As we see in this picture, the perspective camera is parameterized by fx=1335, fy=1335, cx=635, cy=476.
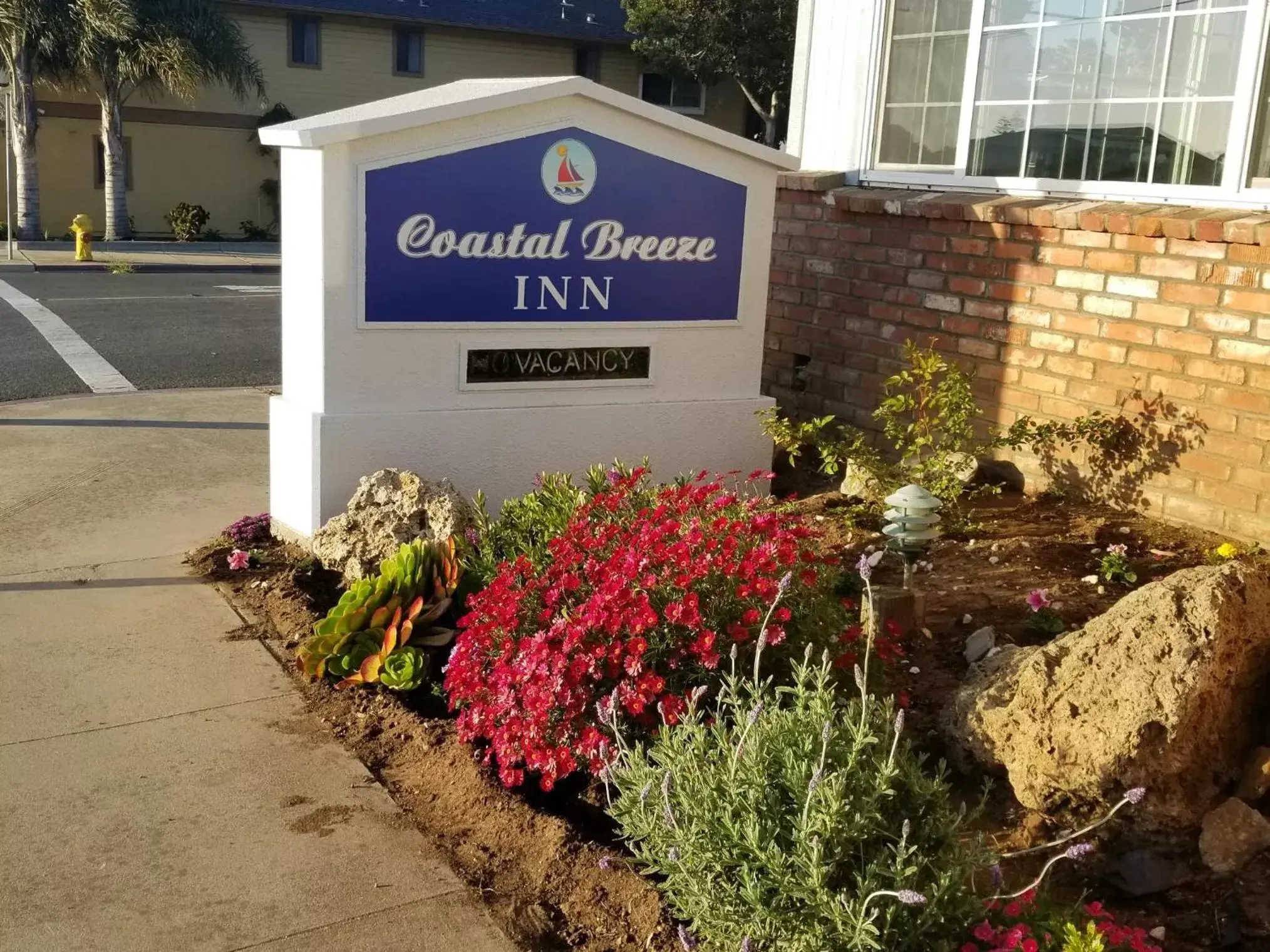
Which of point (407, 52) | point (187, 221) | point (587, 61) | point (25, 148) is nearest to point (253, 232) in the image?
point (187, 221)

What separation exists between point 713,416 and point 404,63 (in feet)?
96.1

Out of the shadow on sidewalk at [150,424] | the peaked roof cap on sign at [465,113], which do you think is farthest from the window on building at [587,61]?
the peaked roof cap on sign at [465,113]

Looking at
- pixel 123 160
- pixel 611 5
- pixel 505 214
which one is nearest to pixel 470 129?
pixel 505 214

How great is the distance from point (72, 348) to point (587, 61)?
26.0 m

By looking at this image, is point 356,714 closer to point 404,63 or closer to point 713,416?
point 713,416

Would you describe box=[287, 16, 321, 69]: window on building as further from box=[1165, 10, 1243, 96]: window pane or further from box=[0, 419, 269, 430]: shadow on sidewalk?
box=[1165, 10, 1243, 96]: window pane

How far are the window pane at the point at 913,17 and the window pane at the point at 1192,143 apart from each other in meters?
1.72

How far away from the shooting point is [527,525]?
16.8ft

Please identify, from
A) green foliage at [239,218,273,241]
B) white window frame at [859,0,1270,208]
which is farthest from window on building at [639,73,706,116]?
white window frame at [859,0,1270,208]

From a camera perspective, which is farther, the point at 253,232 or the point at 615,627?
the point at 253,232

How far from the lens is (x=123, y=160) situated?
99.1ft

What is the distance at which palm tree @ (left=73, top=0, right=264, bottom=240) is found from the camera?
2686 cm

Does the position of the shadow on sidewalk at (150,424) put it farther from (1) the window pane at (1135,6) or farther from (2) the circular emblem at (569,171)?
(1) the window pane at (1135,6)

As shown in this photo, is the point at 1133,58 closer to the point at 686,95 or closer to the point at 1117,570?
the point at 1117,570
